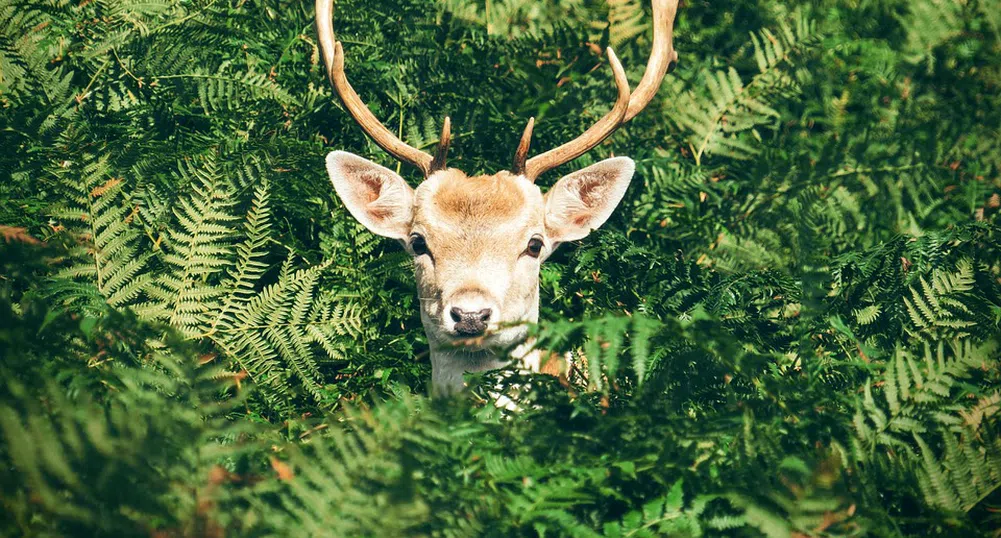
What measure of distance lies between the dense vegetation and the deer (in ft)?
0.86

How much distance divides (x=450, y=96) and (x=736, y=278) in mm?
2429

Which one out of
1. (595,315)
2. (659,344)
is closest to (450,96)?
(595,315)

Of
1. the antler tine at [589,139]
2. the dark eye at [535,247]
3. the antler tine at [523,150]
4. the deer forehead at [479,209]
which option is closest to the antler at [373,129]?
the deer forehead at [479,209]

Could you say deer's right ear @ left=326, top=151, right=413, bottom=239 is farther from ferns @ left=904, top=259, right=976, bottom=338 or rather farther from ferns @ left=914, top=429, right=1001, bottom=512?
ferns @ left=914, top=429, right=1001, bottom=512

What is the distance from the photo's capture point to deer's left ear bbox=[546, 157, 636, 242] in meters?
4.73

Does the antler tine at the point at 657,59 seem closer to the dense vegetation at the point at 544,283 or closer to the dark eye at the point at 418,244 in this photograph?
the dense vegetation at the point at 544,283

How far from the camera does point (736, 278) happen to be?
4281 mm

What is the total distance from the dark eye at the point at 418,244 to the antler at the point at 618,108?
25.2 inches

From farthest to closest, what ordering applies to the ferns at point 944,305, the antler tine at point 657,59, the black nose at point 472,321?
the antler tine at point 657,59 → the black nose at point 472,321 → the ferns at point 944,305

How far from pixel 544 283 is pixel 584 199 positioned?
2.40 ft

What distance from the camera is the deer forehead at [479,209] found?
443cm

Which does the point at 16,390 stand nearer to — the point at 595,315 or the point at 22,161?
the point at 22,161

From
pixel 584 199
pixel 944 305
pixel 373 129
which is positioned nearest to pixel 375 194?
pixel 373 129

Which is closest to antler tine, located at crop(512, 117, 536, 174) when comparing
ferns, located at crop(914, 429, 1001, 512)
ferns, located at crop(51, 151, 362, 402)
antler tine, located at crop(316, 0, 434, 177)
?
antler tine, located at crop(316, 0, 434, 177)
